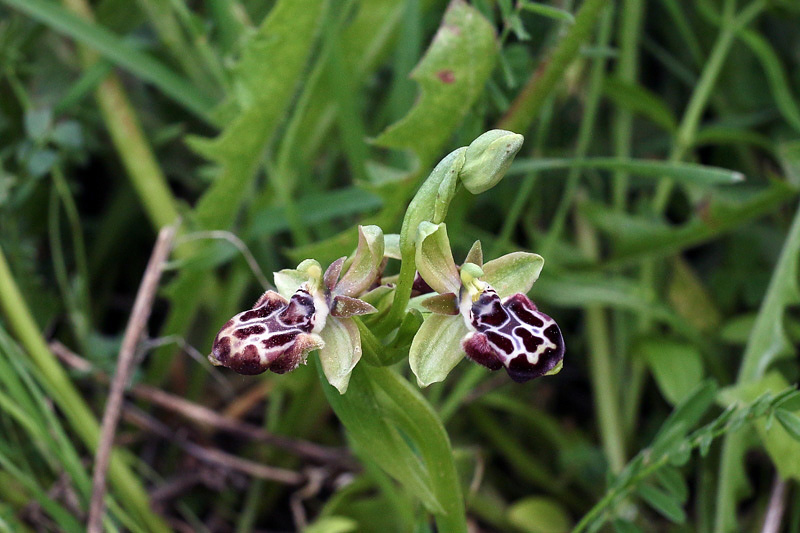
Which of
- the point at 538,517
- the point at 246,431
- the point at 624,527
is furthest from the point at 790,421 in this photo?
the point at 246,431

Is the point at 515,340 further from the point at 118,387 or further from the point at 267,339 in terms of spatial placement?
the point at 118,387

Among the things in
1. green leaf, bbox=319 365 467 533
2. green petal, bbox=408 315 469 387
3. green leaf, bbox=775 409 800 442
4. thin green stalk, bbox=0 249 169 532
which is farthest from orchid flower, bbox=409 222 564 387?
thin green stalk, bbox=0 249 169 532

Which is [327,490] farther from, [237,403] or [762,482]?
[762,482]

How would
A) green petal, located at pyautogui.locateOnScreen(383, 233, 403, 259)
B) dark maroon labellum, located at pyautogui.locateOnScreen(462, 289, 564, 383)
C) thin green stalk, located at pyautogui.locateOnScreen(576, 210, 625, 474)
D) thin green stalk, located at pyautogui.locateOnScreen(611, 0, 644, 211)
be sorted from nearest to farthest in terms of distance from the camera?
1. dark maroon labellum, located at pyautogui.locateOnScreen(462, 289, 564, 383)
2. green petal, located at pyautogui.locateOnScreen(383, 233, 403, 259)
3. thin green stalk, located at pyautogui.locateOnScreen(576, 210, 625, 474)
4. thin green stalk, located at pyautogui.locateOnScreen(611, 0, 644, 211)

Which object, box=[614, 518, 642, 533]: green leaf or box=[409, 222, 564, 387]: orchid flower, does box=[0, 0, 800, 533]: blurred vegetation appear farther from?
box=[409, 222, 564, 387]: orchid flower

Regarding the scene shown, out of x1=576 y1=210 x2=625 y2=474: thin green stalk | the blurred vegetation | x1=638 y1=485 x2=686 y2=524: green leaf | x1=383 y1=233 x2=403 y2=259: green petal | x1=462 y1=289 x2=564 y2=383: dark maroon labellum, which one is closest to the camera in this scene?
x1=462 y1=289 x2=564 y2=383: dark maroon labellum

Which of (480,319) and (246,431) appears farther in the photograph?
(246,431)
